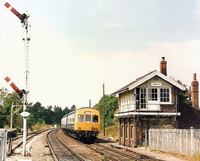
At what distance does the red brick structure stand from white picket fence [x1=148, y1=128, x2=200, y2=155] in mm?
1243

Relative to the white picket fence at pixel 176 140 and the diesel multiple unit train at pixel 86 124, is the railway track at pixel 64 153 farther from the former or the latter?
the white picket fence at pixel 176 140

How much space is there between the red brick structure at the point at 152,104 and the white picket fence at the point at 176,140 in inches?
48.9

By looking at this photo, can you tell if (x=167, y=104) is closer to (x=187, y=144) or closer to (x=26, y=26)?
(x=187, y=144)

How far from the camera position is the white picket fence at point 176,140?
52.6 ft

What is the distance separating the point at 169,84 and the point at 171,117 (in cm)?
258

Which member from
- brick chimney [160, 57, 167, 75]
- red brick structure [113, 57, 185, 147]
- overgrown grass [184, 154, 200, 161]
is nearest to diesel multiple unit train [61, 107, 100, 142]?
red brick structure [113, 57, 185, 147]

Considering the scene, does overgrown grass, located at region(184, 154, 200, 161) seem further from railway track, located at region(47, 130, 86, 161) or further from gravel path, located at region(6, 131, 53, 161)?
gravel path, located at region(6, 131, 53, 161)

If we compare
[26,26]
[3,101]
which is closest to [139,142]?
[26,26]

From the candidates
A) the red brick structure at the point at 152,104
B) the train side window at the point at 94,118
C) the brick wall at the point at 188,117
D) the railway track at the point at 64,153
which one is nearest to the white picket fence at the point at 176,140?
the red brick structure at the point at 152,104

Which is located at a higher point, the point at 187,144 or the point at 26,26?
the point at 26,26

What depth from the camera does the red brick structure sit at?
2345 cm

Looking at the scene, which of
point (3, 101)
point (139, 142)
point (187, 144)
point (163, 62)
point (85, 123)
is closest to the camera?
point (187, 144)

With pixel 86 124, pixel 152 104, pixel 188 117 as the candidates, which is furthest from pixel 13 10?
pixel 188 117

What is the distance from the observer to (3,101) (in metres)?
59.4
